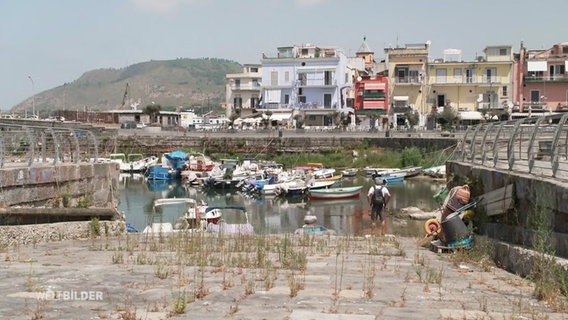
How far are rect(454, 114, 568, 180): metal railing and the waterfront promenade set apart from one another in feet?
6.43

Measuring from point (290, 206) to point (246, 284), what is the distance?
99.7 feet

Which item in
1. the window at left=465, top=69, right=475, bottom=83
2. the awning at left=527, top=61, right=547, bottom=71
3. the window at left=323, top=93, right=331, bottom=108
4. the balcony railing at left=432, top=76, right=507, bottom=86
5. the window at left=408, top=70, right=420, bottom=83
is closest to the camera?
the awning at left=527, top=61, right=547, bottom=71

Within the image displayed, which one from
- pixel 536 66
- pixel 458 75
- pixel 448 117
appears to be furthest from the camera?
pixel 458 75

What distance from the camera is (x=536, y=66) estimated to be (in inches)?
2844

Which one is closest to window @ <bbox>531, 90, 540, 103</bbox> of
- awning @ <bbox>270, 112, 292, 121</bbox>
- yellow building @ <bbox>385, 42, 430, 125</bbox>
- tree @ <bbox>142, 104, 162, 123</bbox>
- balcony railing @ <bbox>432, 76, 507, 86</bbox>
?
balcony railing @ <bbox>432, 76, 507, 86</bbox>

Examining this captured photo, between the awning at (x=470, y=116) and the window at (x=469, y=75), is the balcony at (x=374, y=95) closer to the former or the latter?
the window at (x=469, y=75)

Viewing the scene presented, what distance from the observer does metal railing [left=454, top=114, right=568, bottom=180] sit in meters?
10.1

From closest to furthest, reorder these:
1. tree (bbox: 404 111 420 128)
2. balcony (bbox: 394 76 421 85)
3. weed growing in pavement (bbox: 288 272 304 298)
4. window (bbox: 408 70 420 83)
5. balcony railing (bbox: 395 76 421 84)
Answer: weed growing in pavement (bbox: 288 272 304 298) < tree (bbox: 404 111 420 128) < balcony (bbox: 394 76 421 85) < balcony railing (bbox: 395 76 421 84) < window (bbox: 408 70 420 83)

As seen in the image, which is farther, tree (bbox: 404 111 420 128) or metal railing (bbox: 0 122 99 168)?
tree (bbox: 404 111 420 128)

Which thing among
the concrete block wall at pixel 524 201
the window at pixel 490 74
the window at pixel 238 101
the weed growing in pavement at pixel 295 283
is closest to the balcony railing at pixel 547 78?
the window at pixel 490 74

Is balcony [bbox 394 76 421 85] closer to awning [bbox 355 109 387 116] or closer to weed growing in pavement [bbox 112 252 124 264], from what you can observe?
awning [bbox 355 109 387 116]

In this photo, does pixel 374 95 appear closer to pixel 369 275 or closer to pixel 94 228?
pixel 94 228

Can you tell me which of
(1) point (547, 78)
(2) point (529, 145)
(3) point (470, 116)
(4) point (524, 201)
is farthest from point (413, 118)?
(4) point (524, 201)

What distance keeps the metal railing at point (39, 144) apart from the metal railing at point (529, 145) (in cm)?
1015
